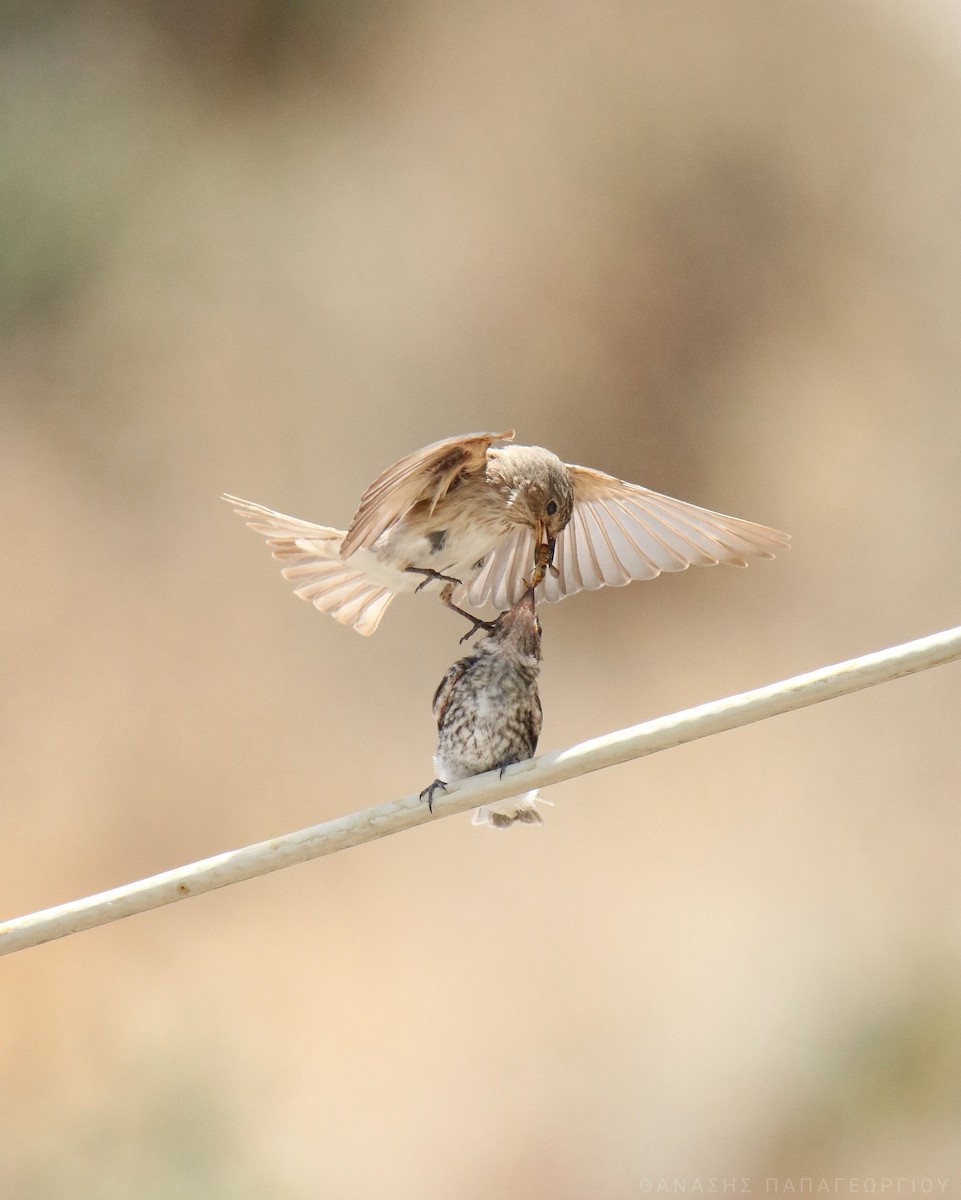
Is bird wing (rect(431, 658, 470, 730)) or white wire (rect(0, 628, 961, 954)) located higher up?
bird wing (rect(431, 658, 470, 730))

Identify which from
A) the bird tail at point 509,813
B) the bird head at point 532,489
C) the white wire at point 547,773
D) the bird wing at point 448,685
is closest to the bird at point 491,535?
the bird head at point 532,489

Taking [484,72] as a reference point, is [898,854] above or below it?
below

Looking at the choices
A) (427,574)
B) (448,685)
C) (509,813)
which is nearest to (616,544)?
(427,574)

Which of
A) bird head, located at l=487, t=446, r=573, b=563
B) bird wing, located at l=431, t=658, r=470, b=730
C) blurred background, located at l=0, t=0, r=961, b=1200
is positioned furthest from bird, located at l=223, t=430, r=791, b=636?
blurred background, located at l=0, t=0, r=961, b=1200

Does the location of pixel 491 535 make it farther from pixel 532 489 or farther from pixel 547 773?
pixel 547 773

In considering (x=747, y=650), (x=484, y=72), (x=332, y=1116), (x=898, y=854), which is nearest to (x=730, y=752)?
(x=747, y=650)

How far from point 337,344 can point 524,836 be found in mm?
1781

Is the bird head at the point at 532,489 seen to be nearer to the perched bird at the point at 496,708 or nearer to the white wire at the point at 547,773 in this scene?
the perched bird at the point at 496,708

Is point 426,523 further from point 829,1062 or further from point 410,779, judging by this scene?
point 829,1062

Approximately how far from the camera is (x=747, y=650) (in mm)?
4621

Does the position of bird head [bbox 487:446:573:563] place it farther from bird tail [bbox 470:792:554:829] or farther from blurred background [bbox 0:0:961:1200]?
blurred background [bbox 0:0:961:1200]

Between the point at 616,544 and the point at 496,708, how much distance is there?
541mm

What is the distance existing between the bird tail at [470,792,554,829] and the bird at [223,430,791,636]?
327 mm

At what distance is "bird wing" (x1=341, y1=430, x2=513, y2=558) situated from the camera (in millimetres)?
2008
